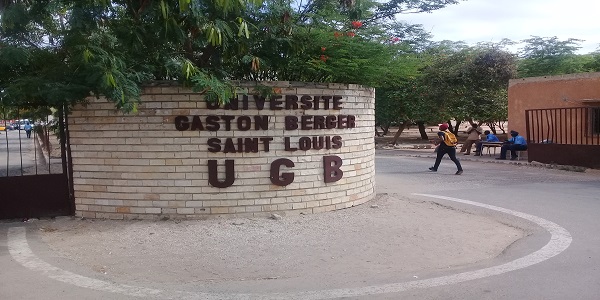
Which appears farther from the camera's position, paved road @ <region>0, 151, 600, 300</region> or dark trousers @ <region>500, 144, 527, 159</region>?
dark trousers @ <region>500, 144, 527, 159</region>

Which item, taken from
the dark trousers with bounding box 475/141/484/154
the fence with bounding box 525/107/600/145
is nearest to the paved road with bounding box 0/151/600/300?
the fence with bounding box 525/107/600/145

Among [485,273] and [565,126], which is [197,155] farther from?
[565,126]

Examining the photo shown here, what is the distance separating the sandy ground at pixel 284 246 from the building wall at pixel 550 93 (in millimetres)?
11065

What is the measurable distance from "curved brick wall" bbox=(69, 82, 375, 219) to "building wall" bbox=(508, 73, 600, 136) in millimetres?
12497

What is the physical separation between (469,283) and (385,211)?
340 centimetres

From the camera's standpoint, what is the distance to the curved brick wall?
299 inches

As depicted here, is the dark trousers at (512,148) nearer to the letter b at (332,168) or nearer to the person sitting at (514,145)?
the person sitting at (514,145)

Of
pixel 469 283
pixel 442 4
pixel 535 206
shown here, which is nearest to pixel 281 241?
pixel 469 283

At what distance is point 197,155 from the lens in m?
7.66

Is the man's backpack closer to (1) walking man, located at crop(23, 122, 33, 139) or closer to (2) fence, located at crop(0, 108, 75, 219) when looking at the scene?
(2) fence, located at crop(0, 108, 75, 219)

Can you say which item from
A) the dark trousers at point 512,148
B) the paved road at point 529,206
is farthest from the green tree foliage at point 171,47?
the dark trousers at point 512,148

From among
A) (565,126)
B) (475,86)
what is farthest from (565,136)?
(475,86)

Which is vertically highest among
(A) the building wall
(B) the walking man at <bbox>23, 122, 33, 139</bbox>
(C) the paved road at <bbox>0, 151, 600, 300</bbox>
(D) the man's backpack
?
(A) the building wall

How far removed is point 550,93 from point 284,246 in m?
14.9
